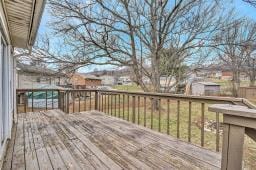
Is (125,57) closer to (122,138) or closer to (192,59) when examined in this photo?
(192,59)

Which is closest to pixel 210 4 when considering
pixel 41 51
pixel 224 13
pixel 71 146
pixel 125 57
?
pixel 224 13

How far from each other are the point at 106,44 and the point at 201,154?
21.3ft

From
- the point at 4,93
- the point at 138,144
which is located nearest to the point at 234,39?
the point at 138,144

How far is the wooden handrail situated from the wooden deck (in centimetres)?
138

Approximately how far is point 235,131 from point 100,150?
2.15 m

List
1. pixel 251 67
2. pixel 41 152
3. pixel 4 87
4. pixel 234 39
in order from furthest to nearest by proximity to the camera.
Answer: pixel 251 67, pixel 234 39, pixel 4 87, pixel 41 152

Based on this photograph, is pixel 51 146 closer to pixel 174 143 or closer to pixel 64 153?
pixel 64 153

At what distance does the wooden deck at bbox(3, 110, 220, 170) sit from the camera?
226 centimetres

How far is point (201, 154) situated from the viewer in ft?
8.38

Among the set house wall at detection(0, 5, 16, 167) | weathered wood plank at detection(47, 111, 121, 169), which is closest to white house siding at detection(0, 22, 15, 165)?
house wall at detection(0, 5, 16, 167)

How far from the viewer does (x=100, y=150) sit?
8.91 feet

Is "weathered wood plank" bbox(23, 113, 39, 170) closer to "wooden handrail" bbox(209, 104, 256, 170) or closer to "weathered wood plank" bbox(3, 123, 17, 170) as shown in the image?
"weathered wood plank" bbox(3, 123, 17, 170)

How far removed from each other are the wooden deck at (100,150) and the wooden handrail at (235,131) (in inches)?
54.2

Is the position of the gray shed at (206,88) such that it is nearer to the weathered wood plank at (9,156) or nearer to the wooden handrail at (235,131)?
the weathered wood plank at (9,156)
